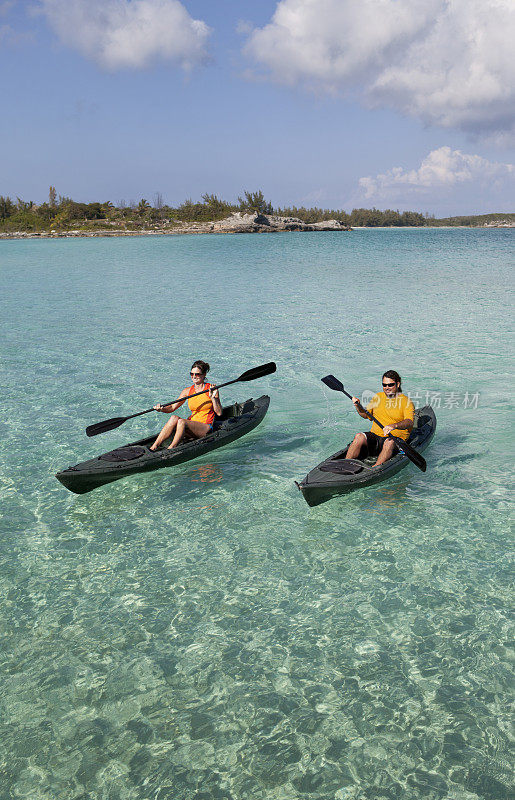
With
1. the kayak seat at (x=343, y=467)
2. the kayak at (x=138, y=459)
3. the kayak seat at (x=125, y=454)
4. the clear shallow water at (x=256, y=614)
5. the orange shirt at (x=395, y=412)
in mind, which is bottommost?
the clear shallow water at (x=256, y=614)

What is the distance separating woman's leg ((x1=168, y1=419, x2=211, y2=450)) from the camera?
26.7ft

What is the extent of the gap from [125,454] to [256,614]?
2.96 meters

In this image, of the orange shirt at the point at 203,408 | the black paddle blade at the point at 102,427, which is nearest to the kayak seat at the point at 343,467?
the orange shirt at the point at 203,408

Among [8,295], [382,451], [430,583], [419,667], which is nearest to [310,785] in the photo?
[419,667]

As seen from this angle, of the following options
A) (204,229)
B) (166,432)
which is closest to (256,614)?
(166,432)

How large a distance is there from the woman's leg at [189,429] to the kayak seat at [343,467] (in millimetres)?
2139

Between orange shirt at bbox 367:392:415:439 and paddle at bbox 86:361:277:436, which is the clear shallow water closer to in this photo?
orange shirt at bbox 367:392:415:439

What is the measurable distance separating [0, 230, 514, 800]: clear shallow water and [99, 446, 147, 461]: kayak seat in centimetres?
59

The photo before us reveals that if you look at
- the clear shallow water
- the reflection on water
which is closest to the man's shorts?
the clear shallow water

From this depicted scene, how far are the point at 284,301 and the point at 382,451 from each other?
1843cm

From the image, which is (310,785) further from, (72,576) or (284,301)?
(284,301)

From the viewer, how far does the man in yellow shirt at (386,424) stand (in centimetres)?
757

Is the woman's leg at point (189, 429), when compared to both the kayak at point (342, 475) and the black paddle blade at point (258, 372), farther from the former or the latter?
the kayak at point (342, 475)

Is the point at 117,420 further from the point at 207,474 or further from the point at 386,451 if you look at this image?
the point at 386,451
